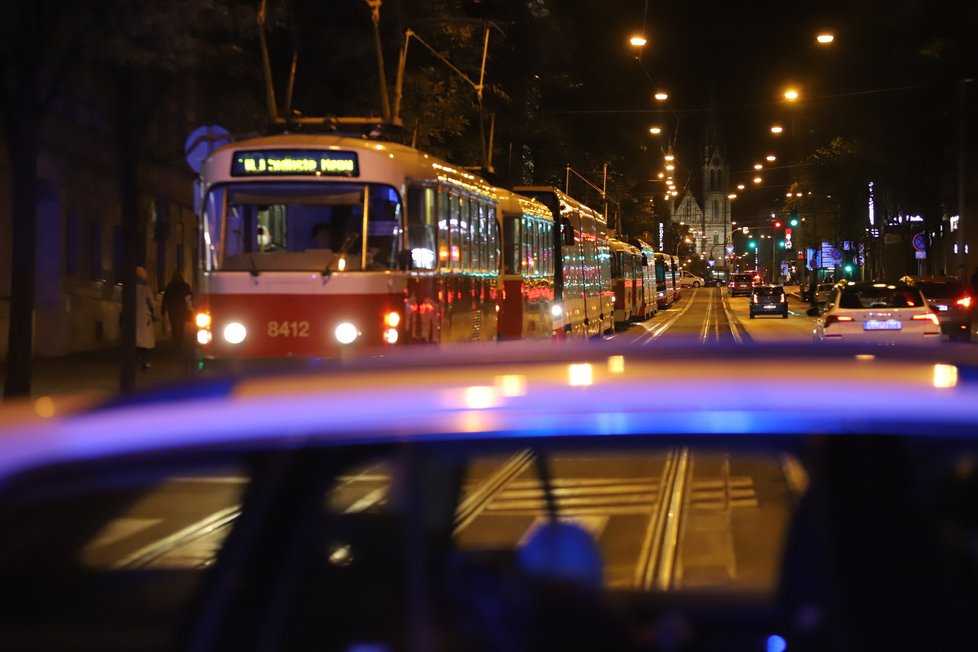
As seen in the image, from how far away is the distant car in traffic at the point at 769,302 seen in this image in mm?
62094

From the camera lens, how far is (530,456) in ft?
8.84

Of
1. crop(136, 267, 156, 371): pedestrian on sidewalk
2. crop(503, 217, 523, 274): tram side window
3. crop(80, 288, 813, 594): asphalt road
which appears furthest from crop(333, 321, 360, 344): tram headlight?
crop(80, 288, 813, 594): asphalt road

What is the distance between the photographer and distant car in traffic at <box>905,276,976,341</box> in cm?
3319

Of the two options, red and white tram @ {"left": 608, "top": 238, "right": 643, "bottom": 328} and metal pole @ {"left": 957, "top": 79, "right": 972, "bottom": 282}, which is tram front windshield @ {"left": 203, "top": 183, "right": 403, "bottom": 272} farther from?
red and white tram @ {"left": 608, "top": 238, "right": 643, "bottom": 328}

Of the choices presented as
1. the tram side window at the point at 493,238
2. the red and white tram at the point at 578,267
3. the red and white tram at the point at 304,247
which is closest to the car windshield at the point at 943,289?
the red and white tram at the point at 578,267

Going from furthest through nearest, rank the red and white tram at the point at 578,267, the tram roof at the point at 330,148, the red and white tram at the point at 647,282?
the red and white tram at the point at 647,282
the red and white tram at the point at 578,267
the tram roof at the point at 330,148

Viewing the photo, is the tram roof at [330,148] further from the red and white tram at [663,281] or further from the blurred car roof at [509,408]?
the red and white tram at [663,281]

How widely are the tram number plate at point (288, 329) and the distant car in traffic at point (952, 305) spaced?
813 inches

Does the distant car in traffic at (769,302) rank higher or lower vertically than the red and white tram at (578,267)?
lower

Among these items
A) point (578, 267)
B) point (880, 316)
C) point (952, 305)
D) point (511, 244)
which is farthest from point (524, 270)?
point (952, 305)

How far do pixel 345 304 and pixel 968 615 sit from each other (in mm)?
13734

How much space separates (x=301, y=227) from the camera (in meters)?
15.7

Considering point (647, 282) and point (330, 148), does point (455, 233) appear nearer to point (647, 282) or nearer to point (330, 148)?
point (330, 148)

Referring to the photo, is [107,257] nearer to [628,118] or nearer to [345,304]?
[345,304]
